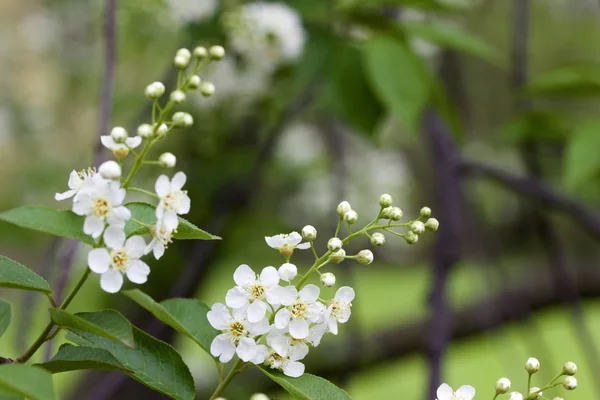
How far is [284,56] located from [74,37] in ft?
10.9

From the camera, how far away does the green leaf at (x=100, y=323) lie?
0.55 metres

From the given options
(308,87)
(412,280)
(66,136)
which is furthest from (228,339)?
(412,280)

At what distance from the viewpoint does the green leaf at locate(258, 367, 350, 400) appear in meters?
0.60

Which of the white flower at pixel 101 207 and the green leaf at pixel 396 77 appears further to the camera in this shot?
the green leaf at pixel 396 77

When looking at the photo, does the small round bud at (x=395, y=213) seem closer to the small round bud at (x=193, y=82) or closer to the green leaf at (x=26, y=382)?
the small round bud at (x=193, y=82)

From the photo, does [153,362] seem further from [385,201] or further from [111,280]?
[385,201]

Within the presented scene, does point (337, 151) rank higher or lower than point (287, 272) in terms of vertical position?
lower

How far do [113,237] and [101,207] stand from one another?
0.09 ft

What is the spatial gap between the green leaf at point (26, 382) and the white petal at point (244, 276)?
0.64 ft

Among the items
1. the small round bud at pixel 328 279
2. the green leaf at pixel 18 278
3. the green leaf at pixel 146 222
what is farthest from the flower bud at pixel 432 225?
the green leaf at pixel 18 278

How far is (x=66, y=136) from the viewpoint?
5172 millimetres

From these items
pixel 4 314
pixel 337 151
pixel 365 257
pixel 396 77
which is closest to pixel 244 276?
pixel 365 257

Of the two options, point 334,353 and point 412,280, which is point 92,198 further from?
point 412,280

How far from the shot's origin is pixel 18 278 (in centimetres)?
59
